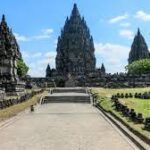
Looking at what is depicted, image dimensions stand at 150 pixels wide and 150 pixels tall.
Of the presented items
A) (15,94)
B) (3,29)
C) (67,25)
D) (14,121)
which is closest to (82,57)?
(67,25)

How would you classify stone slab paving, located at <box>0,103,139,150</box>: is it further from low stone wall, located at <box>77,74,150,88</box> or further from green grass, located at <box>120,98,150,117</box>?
low stone wall, located at <box>77,74,150,88</box>

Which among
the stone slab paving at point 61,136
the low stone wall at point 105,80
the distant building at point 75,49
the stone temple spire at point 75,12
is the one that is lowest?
the stone slab paving at point 61,136

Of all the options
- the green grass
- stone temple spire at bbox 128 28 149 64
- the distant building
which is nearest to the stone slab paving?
the green grass

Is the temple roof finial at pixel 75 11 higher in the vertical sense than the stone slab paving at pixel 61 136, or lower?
higher

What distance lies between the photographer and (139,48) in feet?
550

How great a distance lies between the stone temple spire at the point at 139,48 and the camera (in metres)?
168

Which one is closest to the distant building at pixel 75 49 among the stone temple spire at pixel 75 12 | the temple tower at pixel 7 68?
the stone temple spire at pixel 75 12

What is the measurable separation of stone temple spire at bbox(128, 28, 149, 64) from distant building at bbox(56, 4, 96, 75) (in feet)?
48.9

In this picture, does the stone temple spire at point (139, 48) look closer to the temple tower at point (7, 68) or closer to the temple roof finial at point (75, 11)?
the temple roof finial at point (75, 11)

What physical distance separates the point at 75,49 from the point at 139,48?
2393 centimetres

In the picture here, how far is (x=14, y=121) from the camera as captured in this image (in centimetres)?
3356

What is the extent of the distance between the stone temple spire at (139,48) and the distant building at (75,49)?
48.9 feet

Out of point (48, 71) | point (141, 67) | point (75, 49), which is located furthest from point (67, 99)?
point (48, 71)

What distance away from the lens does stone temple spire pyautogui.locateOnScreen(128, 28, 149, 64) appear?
550ft
